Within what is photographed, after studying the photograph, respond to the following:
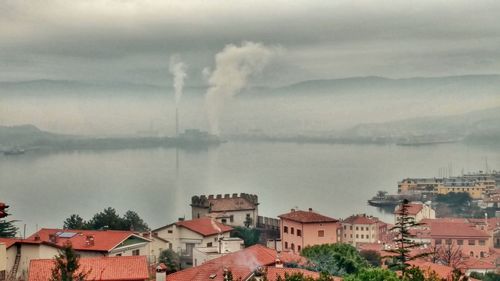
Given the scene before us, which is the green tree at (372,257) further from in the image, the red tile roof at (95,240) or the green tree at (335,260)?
the red tile roof at (95,240)

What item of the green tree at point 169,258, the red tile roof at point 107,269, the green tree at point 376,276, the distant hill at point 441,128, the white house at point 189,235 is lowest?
the green tree at point 376,276

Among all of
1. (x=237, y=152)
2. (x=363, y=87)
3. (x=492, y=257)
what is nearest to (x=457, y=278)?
(x=492, y=257)

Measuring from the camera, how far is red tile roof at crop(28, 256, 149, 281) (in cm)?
677

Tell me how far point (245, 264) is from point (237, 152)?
71643 mm

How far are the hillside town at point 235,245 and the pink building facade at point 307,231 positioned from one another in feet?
0.06

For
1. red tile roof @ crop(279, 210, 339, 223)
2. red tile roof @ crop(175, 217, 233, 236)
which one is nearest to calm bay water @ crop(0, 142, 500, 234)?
red tile roof @ crop(175, 217, 233, 236)

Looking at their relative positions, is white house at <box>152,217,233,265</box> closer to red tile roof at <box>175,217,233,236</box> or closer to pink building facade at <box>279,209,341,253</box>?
red tile roof at <box>175,217,233,236</box>

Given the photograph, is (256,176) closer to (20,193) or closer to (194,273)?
(20,193)

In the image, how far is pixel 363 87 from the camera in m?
158

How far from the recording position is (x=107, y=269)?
273 inches

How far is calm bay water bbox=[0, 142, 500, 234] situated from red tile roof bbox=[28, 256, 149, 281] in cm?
1806

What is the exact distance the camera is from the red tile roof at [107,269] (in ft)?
22.2

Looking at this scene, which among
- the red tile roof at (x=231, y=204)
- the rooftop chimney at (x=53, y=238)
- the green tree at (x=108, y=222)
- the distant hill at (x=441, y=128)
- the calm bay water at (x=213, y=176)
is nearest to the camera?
the rooftop chimney at (x=53, y=238)

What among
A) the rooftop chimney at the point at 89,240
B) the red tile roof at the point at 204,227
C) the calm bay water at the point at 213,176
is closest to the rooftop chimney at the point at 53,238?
the rooftop chimney at the point at 89,240
